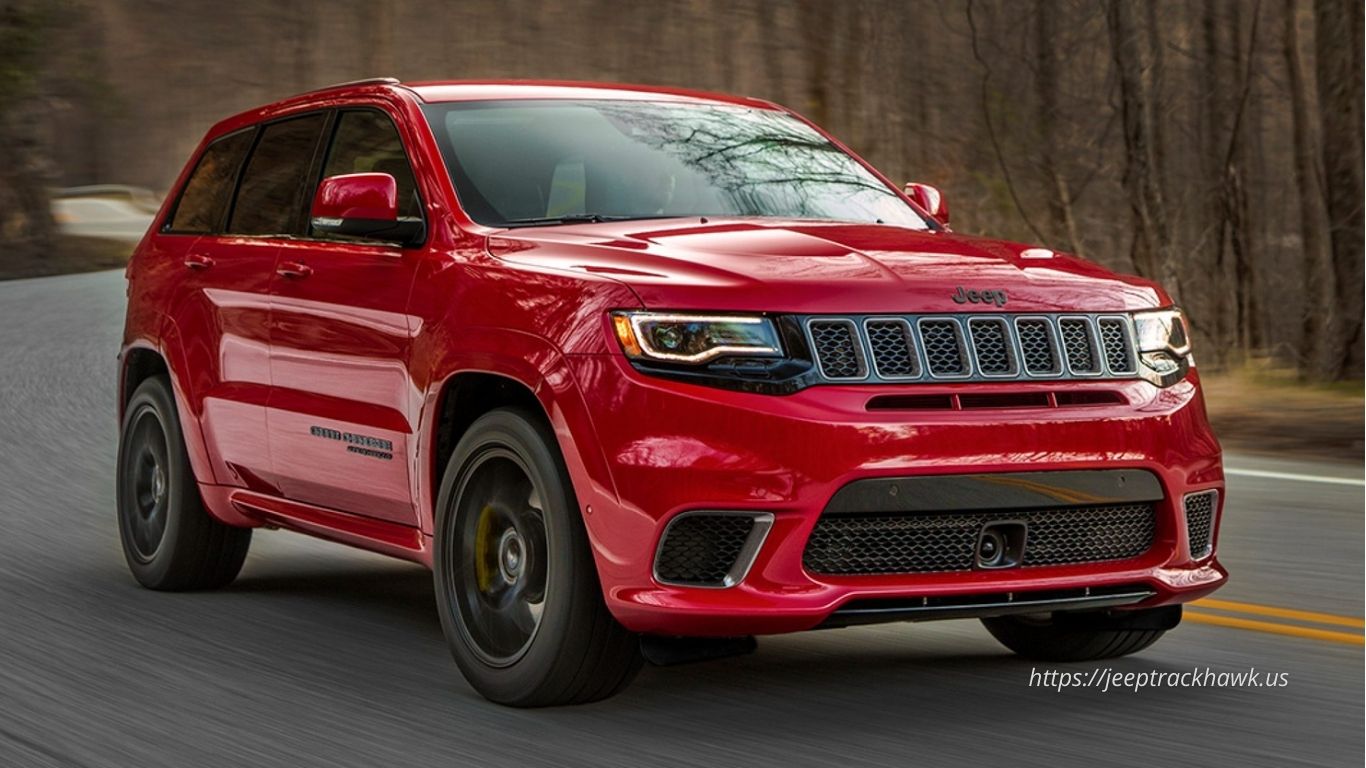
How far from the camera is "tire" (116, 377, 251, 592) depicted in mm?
8047

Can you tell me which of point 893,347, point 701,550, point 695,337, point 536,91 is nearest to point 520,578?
point 701,550

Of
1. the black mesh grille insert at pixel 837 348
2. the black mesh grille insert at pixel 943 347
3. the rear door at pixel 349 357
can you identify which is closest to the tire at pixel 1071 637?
the black mesh grille insert at pixel 943 347

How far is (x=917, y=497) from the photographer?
5352 mm

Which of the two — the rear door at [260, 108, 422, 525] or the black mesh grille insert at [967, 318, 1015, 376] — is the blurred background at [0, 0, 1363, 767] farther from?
the black mesh grille insert at [967, 318, 1015, 376]

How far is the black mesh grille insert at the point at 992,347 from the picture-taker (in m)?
5.50

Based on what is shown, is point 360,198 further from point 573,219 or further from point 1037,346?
point 1037,346

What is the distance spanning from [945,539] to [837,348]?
56 centimetres

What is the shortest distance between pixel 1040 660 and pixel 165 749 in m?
2.62

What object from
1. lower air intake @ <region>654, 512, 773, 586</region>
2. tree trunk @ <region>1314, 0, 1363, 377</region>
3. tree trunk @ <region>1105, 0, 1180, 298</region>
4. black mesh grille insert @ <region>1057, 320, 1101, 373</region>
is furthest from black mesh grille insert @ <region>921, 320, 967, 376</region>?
tree trunk @ <region>1105, 0, 1180, 298</region>

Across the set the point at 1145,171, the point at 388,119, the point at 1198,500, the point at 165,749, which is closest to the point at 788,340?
the point at 1198,500

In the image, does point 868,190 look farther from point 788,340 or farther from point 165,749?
point 165,749

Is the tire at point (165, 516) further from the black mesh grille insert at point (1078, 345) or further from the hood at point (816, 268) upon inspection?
the black mesh grille insert at point (1078, 345)

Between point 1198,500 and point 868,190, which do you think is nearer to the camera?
point 1198,500

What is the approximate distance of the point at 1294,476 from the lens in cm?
1097
